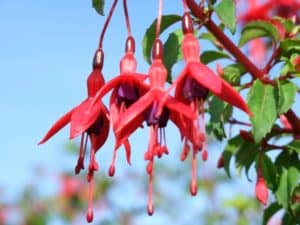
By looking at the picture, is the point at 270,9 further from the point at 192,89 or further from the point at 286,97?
the point at 192,89

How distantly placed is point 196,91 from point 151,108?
2.4 inches

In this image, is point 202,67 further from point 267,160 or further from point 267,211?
point 267,211

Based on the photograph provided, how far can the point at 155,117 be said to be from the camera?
0.81 metres

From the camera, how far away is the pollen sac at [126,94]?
0.86m

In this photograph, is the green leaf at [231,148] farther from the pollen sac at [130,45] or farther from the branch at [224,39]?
the pollen sac at [130,45]

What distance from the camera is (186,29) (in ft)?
3.03

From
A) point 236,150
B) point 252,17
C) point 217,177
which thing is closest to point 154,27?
point 236,150

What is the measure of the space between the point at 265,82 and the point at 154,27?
0.68ft

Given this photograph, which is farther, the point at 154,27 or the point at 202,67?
the point at 154,27

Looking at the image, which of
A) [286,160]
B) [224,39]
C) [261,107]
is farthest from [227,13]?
[286,160]

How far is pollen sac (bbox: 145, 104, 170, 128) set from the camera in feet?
2.65

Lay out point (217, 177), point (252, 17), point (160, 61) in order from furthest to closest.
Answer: point (217, 177)
point (252, 17)
point (160, 61)

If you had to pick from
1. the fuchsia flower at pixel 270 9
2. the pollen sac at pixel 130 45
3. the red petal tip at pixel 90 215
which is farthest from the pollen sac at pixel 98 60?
the fuchsia flower at pixel 270 9

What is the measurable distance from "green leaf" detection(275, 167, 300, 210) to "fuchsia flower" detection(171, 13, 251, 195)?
0.39 m
